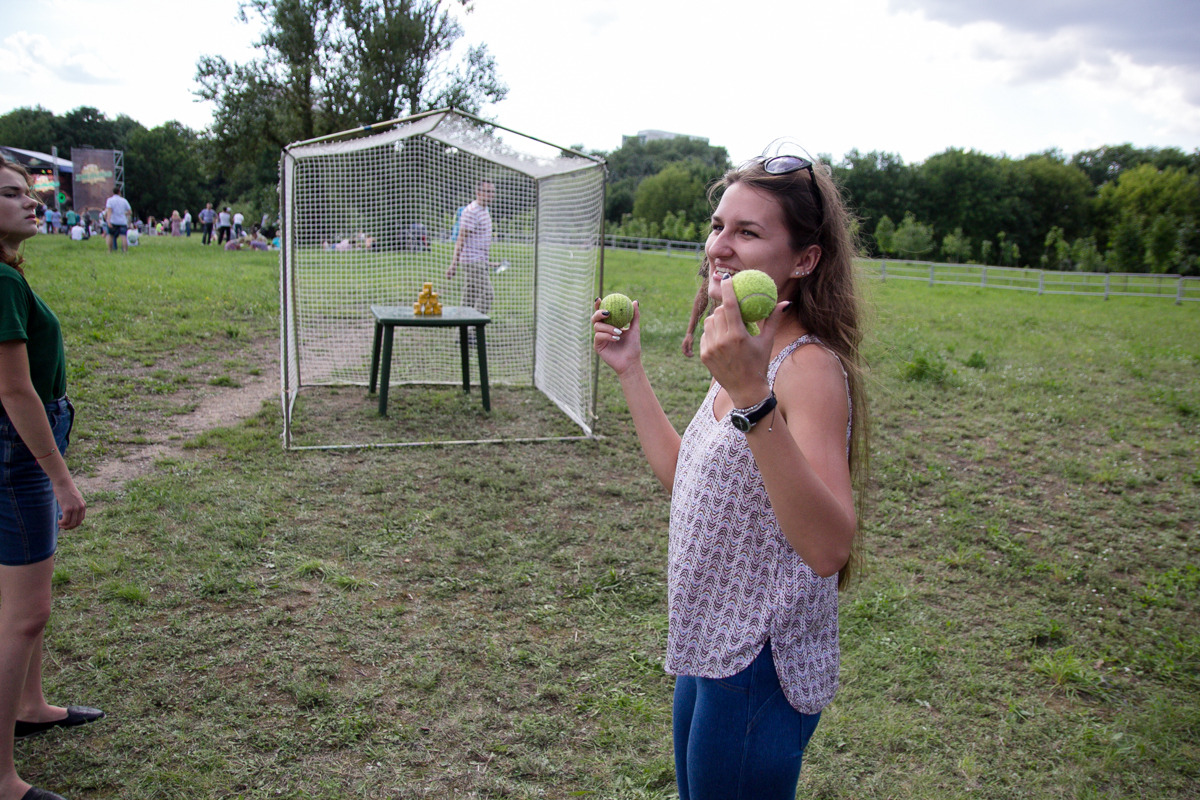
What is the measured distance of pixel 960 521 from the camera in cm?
504

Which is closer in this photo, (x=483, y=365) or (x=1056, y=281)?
(x=483, y=365)

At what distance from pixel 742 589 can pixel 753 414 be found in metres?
0.41

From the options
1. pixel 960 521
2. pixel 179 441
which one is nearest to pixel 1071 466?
pixel 960 521

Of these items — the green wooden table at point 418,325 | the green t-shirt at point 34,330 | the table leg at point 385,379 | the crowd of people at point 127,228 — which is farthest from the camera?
the crowd of people at point 127,228

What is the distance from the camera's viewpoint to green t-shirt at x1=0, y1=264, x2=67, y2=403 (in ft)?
6.73

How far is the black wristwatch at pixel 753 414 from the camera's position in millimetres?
1100

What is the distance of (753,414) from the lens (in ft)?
3.63

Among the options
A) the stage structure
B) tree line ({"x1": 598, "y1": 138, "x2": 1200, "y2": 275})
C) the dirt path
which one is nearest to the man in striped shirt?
the dirt path

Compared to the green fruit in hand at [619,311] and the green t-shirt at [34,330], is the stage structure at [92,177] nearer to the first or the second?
the green t-shirt at [34,330]

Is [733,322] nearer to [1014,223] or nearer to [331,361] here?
[331,361]

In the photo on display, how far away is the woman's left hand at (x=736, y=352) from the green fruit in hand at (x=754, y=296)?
46mm

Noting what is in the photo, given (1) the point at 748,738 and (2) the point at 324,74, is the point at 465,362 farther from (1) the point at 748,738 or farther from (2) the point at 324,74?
(2) the point at 324,74

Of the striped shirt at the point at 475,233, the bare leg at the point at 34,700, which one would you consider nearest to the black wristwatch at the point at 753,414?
the bare leg at the point at 34,700

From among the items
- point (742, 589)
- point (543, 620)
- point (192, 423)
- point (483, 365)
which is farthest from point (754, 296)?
point (192, 423)
